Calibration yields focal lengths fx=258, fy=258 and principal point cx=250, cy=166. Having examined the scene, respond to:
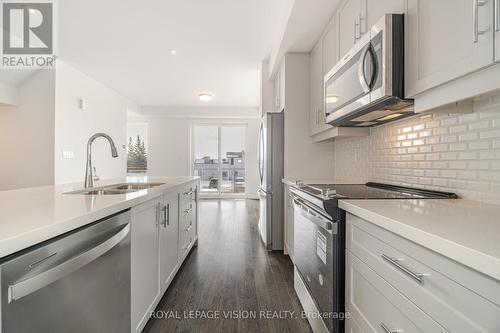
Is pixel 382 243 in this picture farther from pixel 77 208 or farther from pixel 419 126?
pixel 77 208

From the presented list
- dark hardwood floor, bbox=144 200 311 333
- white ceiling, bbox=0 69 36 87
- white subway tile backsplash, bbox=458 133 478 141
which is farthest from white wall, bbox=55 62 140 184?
white subway tile backsplash, bbox=458 133 478 141

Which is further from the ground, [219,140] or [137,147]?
[219,140]

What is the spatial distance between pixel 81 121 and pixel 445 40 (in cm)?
544

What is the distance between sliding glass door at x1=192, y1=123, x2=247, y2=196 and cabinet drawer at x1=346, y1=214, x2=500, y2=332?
7.06 metres

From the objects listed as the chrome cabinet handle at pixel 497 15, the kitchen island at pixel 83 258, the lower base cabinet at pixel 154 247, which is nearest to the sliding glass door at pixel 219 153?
the lower base cabinet at pixel 154 247

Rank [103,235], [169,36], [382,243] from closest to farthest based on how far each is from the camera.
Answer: [382,243], [103,235], [169,36]

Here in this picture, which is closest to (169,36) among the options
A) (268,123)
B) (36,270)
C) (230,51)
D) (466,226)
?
(230,51)

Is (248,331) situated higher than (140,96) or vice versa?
(140,96)

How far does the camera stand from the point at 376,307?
0.96 m

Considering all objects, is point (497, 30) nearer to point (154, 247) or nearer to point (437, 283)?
point (437, 283)

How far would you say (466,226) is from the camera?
745mm

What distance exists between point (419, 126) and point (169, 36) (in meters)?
3.14

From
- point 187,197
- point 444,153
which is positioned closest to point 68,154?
point 187,197

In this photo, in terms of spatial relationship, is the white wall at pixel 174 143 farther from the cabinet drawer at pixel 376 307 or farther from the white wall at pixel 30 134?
the cabinet drawer at pixel 376 307
